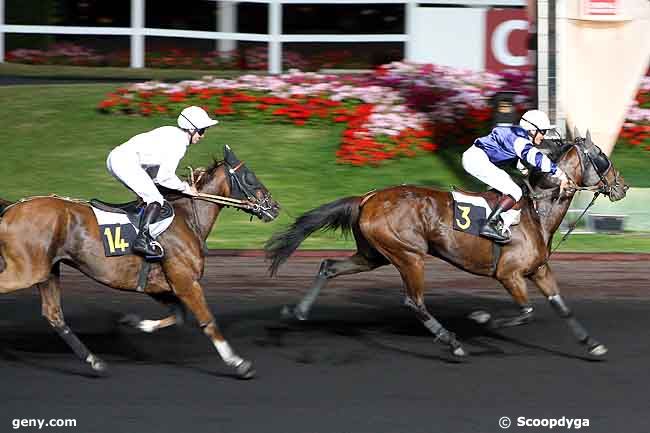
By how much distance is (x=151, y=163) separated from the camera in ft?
23.7

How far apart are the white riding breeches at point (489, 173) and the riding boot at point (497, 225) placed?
0.30ft

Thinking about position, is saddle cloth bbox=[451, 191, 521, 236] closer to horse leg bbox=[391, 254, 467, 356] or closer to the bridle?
horse leg bbox=[391, 254, 467, 356]

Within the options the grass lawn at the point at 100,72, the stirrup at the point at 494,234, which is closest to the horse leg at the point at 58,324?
the stirrup at the point at 494,234

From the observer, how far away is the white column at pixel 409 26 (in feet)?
57.7

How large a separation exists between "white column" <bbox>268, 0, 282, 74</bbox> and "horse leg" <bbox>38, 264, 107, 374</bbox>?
12.1 m

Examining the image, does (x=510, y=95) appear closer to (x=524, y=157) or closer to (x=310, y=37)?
(x=524, y=157)

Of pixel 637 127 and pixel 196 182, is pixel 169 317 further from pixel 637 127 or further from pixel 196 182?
pixel 637 127

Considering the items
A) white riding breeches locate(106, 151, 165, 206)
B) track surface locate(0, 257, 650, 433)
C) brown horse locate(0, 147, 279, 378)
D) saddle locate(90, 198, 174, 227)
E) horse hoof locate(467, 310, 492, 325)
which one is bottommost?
track surface locate(0, 257, 650, 433)

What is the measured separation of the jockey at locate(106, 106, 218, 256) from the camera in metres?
7.15

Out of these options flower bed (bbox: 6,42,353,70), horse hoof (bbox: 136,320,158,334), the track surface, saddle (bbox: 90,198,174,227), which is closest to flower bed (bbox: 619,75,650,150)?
the track surface

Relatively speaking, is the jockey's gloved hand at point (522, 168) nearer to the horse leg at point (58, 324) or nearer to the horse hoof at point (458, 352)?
the horse hoof at point (458, 352)

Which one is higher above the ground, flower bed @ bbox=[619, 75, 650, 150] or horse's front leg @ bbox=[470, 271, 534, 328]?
flower bed @ bbox=[619, 75, 650, 150]

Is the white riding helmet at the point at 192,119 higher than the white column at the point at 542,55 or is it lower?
lower

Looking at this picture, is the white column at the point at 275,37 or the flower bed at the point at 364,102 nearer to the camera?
the flower bed at the point at 364,102
